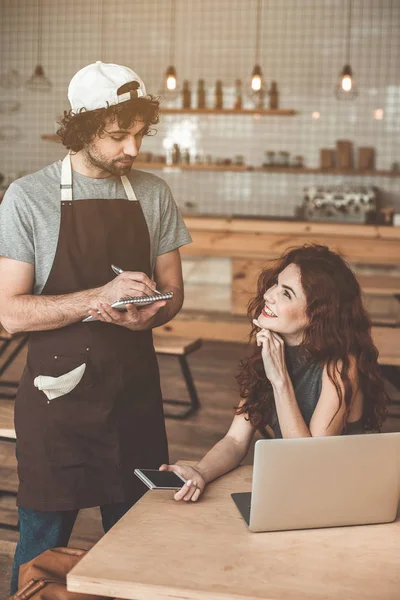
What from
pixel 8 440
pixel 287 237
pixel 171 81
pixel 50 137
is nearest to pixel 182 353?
pixel 8 440

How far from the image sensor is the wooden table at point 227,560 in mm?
1239

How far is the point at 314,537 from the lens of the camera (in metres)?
1.46

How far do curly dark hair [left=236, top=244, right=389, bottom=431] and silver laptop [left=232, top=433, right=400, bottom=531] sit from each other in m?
0.38

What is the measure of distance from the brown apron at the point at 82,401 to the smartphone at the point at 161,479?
38cm

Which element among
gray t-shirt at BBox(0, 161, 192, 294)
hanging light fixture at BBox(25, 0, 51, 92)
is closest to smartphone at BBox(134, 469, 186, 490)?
gray t-shirt at BBox(0, 161, 192, 294)

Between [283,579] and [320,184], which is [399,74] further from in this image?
[283,579]

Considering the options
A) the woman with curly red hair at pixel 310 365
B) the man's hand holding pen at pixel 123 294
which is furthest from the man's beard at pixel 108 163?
the woman with curly red hair at pixel 310 365

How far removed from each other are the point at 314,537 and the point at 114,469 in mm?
740

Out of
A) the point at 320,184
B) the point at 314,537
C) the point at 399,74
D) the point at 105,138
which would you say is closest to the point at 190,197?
the point at 320,184

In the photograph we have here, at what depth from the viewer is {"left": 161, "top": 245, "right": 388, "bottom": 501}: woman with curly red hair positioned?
73.0 inches

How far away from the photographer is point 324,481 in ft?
4.79

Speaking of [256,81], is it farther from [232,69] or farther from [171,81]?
[232,69]

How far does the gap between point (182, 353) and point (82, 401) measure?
8.27 ft

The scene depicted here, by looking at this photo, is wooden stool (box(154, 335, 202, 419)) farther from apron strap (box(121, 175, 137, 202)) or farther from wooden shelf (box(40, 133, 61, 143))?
wooden shelf (box(40, 133, 61, 143))
